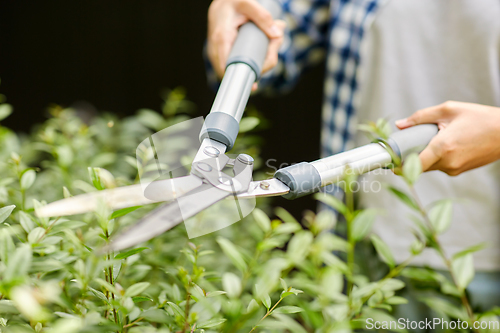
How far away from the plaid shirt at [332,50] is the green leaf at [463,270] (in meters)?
0.56

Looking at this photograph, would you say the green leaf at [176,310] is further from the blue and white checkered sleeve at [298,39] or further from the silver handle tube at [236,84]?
the blue and white checkered sleeve at [298,39]

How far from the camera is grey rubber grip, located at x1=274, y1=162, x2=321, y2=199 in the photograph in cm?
41

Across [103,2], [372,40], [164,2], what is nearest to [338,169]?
[372,40]

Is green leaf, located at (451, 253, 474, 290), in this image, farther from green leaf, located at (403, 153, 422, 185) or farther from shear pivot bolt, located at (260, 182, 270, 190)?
shear pivot bolt, located at (260, 182, 270, 190)

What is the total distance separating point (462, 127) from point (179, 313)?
0.43m

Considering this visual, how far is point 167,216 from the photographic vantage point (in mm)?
347

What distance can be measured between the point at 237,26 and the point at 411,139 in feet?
1.11

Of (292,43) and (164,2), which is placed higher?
(164,2)

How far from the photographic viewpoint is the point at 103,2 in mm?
1457

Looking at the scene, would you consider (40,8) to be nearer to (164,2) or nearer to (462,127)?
(164,2)

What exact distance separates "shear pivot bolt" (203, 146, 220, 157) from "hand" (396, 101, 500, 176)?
0.28 metres

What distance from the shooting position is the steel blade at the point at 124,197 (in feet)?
1.14

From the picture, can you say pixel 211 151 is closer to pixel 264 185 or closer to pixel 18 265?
pixel 264 185

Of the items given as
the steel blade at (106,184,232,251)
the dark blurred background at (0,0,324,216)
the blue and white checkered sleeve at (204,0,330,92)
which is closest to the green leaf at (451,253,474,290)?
the steel blade at (106,184,232,251)
